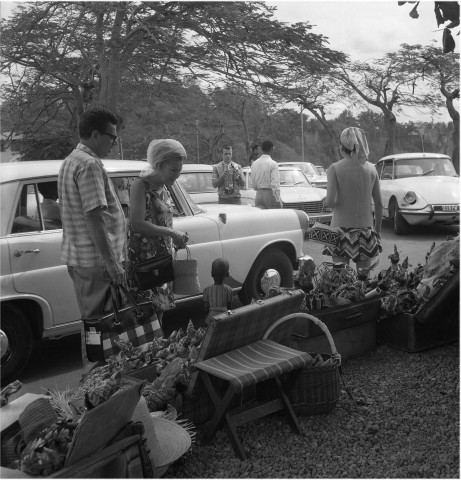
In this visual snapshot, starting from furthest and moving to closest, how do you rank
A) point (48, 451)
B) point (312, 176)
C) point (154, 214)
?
1. point (312, 176)
2. point (154, 214)
3. point (48, 451)

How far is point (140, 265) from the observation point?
3.92 meters

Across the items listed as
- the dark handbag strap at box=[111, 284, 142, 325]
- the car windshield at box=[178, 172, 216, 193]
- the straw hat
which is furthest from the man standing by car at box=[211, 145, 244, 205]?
the straw hat

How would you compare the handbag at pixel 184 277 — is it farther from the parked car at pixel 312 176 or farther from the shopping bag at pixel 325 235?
the parked car at pixel 312 176

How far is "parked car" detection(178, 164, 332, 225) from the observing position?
9688mm

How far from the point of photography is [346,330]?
4.39 m

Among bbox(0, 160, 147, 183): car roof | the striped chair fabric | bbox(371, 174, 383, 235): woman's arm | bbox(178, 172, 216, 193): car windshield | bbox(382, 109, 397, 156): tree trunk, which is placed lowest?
the striped chair fabric

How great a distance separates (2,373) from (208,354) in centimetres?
204

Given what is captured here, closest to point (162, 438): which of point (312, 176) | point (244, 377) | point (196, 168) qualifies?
point (244, 377)

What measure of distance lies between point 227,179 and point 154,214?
16.0 feet

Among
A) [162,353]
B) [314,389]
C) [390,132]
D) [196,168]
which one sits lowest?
[314,389]

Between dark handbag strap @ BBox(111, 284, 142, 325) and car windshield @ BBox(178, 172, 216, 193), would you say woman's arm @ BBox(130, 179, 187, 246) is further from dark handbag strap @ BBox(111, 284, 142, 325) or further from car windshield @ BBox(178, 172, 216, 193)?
car windshield @ BBox(178, 172, 216, 193)

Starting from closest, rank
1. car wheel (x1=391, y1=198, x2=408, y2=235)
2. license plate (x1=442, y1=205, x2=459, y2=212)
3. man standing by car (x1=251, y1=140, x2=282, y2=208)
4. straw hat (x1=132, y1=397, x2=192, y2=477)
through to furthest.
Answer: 1. straw hat (x1=132, y1=397, x2=192, y2=477)
2. man standing by car (x1=251, y1=140, x2=282, y2=208)
3. license plate (x1=442, y1=205, x2=459, y2=212)
4. car wheel (x1=391, y1=198, x2=408, y2=235)

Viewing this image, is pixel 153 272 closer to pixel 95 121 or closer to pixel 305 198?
pixel 95 121

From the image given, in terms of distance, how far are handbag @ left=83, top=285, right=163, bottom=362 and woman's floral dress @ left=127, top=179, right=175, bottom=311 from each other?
28 cm
